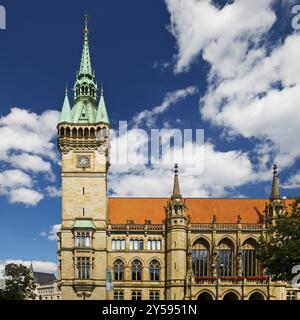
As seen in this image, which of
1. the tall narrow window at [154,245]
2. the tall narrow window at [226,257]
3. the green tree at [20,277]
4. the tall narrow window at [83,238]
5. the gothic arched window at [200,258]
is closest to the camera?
the tall narrow window at [83,238]

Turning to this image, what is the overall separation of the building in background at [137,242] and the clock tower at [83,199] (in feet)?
0.46

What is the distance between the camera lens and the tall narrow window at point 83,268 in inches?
2574

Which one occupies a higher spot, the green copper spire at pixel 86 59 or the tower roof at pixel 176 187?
the green copper spire at pixel 86 59

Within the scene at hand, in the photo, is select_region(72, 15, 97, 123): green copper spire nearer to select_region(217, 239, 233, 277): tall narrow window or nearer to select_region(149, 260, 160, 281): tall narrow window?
select_region(149, 260, 160, 281): tall narrow window

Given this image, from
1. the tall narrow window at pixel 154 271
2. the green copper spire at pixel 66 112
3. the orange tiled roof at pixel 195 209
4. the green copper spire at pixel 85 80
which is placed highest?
the green copper spire at pixel 85 80

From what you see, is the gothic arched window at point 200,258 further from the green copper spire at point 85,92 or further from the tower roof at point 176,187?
the green copper spire at point 85,92

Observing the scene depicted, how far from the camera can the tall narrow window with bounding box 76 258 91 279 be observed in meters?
65.4

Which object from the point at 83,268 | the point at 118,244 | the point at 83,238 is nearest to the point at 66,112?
the point at 83,238

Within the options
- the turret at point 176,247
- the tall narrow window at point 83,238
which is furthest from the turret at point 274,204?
the tall narrow window at point 83,238

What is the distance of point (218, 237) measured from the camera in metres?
68.5

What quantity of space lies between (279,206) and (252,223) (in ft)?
15.8

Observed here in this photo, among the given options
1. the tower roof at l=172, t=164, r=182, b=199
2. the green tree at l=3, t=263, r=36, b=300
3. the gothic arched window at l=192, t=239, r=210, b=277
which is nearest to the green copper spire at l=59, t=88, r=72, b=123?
the tower roof at l=172, t=164, r=182, b=199

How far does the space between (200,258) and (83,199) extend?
19107 mm
